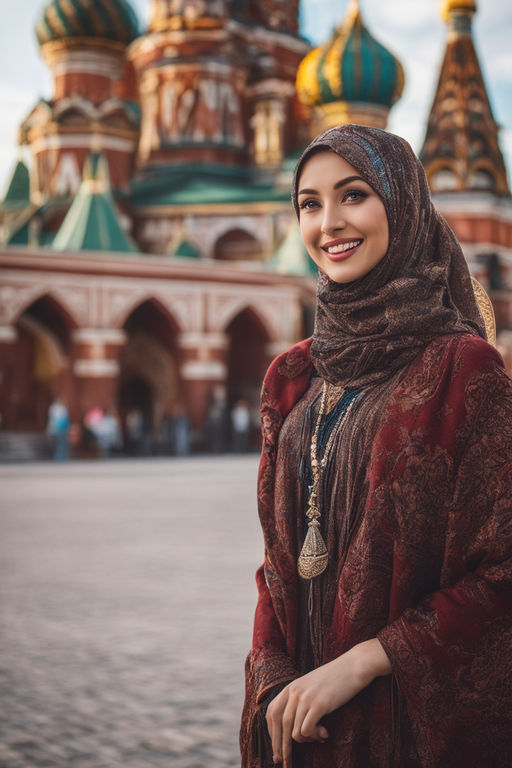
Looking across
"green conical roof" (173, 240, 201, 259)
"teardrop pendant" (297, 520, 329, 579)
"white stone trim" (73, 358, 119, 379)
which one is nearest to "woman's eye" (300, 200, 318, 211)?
"teardrop pendant" (297, 520, 329, 579)

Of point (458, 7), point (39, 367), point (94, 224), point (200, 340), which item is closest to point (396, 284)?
point (200, 340)

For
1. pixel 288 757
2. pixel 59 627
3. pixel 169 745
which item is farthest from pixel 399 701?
pixel 59 627

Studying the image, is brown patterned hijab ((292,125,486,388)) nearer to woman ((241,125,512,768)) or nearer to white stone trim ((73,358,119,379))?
woman ((241,125,512,768))

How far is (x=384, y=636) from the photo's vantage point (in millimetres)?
1982

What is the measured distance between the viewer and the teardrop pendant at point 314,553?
7.00 ft

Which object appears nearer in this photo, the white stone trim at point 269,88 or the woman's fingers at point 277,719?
the woman's fingers at point 277,719

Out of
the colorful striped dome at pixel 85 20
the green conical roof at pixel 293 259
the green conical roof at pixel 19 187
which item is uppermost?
the colorful striped dome at pixel 85 20

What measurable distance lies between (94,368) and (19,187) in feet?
39.1

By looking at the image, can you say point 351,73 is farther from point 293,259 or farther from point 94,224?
point 94,224

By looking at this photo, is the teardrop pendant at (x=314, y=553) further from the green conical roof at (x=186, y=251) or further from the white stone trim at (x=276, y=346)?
the green conical roof at (x=186, y=251)

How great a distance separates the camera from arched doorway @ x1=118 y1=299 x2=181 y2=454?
26531 mm

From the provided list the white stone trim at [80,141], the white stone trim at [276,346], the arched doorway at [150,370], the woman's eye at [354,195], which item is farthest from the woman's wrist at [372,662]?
the white stone trim at [80,141]

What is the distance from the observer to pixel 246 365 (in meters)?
28.4

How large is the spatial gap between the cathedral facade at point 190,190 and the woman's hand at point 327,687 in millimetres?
22787
